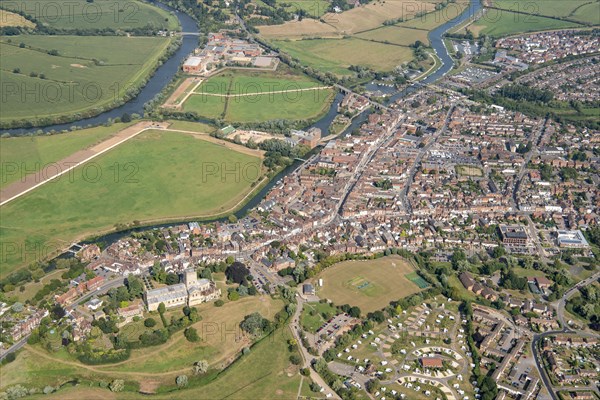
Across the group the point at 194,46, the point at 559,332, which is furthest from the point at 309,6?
the point at 559,332

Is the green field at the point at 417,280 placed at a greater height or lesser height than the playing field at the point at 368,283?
greater

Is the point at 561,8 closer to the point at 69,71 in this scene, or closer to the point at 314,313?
the point at 69,71

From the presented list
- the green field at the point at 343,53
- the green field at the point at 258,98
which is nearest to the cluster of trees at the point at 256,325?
the green field at the point at 258,98

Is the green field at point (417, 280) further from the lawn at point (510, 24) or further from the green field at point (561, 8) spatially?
the green field at point (561, 8)

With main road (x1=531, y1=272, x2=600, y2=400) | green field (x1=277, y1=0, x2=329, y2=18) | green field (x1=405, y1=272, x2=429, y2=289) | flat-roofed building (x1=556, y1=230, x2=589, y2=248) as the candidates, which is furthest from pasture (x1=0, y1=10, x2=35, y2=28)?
main road (x1=531, y1=272, x2=600, y2=400)

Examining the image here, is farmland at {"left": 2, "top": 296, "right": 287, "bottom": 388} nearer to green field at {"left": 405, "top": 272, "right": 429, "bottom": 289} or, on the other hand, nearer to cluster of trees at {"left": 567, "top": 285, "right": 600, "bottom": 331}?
green field at {"left": 405, "top": 272, "right": 429, "bottom": 289}
